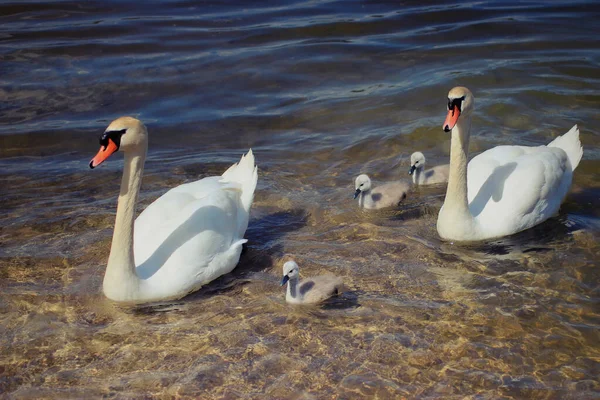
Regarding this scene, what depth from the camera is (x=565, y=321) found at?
7.04 metres

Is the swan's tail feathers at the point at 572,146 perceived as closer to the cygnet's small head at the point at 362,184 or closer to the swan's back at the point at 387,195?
the swan's back at the point at 387,195

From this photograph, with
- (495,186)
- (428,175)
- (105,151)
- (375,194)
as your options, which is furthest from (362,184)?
(105,151)

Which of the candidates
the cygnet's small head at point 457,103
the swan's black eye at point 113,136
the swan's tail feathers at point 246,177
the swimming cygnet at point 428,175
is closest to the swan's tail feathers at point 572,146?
the swimming cygnet at point 428,175

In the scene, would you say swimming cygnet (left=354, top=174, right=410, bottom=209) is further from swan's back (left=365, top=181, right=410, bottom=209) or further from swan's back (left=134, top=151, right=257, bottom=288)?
swan's back (left=134, top=151, right=257, bottom=288)

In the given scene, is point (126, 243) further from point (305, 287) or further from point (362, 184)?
point (362, 184)

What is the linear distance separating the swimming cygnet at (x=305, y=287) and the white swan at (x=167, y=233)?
847 millimetres

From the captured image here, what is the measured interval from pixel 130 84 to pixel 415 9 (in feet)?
20.2

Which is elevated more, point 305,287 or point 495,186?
point 495,186

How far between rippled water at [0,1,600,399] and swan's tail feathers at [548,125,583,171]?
1.35ft

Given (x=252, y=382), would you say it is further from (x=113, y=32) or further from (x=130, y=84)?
(x=113, y=32)

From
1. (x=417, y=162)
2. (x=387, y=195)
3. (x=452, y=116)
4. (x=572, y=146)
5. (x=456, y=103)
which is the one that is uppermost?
(x=456, y=103)

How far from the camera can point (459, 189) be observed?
27.6 ft

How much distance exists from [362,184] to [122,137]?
10.1 ft

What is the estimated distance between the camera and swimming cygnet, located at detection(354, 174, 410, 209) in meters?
9.23
